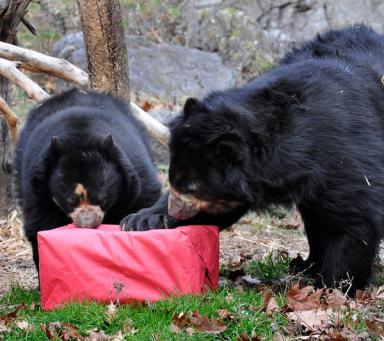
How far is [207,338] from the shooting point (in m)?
4.44

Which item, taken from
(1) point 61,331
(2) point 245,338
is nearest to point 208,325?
(2) point 245,338

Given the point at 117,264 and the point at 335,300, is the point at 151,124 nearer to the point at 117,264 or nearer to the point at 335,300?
the point at 117,264

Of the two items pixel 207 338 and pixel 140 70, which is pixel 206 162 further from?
pixel 140 70

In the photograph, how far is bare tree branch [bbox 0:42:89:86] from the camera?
7.33m

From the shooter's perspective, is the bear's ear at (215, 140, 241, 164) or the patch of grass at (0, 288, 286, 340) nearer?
the patch of grass at (0, 288, 286, 340)

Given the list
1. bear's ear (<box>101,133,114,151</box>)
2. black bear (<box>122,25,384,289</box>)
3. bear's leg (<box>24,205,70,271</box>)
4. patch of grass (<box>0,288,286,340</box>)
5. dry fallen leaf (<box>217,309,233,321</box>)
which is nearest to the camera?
patch of grass (<box>0,288,286,340</box>)

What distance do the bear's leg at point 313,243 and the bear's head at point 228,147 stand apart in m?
0.58

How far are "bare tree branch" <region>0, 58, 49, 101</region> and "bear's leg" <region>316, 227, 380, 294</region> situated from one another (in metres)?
3.20

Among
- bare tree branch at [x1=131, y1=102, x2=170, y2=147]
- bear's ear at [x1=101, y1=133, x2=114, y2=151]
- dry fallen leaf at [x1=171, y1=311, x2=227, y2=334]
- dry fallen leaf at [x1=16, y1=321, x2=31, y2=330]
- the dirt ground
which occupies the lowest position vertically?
the dirt ground

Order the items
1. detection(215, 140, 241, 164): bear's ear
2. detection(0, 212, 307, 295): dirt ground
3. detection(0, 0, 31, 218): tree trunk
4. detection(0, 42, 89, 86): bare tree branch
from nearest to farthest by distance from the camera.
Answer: detection(215, 140, 241, 164): bear's ear < detection(0, 212, 307, 295): dirt ground < detection(0, 42, 89, 86): bare tree branch < detection(0, 0, 31, 218): tree trunk

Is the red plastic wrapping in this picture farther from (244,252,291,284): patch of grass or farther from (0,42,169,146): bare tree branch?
(0,42,169,146): bare tree branch

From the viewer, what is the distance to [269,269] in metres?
6.07

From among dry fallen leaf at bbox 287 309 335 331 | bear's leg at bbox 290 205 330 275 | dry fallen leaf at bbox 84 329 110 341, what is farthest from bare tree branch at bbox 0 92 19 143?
dry fallen leaf at bbox 287 309 335 331

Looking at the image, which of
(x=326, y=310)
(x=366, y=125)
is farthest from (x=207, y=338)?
(x=366, y=125)
